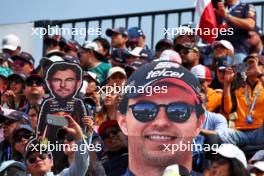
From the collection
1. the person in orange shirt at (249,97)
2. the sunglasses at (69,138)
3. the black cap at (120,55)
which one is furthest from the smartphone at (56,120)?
the black cap at (120,55)

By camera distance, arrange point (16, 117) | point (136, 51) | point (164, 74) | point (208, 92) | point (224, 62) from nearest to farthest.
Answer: point (164, 74)
point (16, 117)
point (208, 92)
point (224, 62)
point (136, 51)

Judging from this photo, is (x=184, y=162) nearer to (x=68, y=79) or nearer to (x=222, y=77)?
(x=68, y=79)

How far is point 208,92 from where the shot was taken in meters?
9.84

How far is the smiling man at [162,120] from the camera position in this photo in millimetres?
6309

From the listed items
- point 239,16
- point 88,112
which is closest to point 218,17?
point 239,16

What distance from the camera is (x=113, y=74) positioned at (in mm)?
10477

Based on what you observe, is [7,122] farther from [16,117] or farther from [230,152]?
[230,152]

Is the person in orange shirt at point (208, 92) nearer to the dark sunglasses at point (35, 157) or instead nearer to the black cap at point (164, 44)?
the black cap at point (164, 44)

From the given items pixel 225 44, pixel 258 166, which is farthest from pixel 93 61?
pixel 258 166

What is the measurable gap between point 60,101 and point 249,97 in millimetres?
2275

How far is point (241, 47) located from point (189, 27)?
720mm

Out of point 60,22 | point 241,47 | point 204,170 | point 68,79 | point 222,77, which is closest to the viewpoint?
point 204,170

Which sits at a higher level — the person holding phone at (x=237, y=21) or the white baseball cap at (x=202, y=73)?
the person holding phone at (x=237, y=21)

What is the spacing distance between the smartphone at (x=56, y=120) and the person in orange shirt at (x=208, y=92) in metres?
2.18
